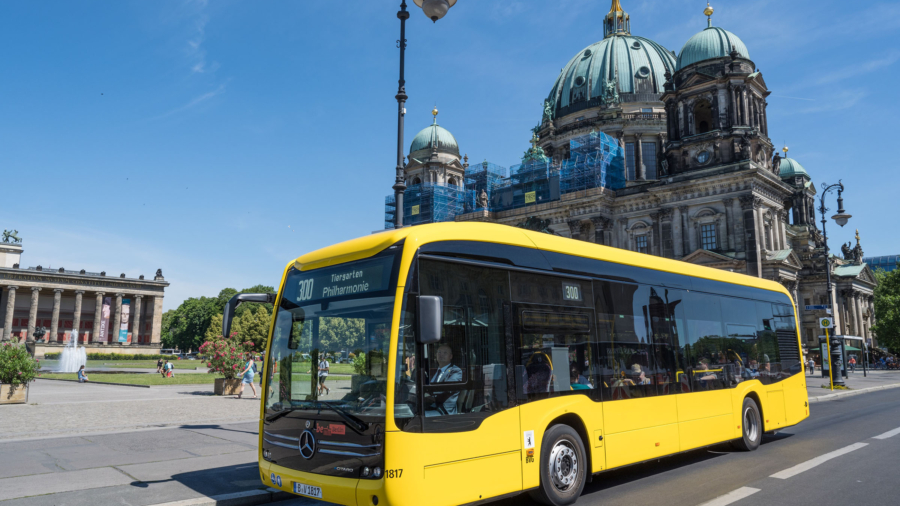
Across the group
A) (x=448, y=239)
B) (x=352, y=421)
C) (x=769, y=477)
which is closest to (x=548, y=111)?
(x=769, y=477)

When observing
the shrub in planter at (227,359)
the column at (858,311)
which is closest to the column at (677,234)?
the shrub in planter at (227,359)

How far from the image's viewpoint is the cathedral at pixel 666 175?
45.3 meters

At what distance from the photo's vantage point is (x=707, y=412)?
9.57m

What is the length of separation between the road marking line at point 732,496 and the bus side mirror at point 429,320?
403 cm

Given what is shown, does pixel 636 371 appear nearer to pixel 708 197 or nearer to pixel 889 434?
pixel 889 434

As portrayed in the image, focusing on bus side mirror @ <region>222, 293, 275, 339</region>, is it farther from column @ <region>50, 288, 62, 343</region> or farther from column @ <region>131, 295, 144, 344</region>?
column @ <region>50, 288, 62, 343</region>

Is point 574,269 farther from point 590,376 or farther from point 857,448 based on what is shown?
point 857,448

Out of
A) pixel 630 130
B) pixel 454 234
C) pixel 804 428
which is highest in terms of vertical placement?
pixel 630 130

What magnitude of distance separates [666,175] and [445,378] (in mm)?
48927

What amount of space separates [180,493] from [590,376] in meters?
5.39

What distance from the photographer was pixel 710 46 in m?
48.7

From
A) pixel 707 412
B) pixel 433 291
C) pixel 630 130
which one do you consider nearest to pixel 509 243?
pixel 433 291

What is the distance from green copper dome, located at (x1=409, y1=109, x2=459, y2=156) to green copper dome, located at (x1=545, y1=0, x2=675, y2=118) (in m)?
14.6

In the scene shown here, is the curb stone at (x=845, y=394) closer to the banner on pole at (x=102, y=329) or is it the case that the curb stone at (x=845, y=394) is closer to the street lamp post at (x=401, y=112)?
the street lamp post at (x=401, y=112)
